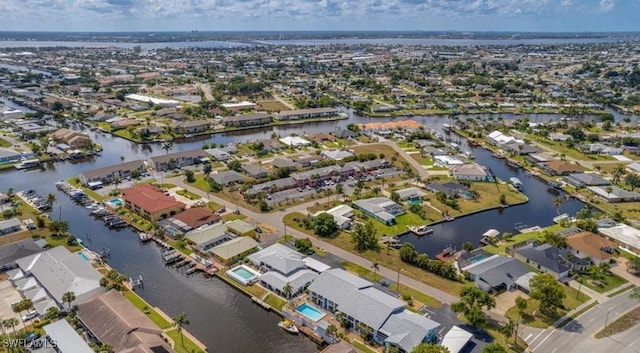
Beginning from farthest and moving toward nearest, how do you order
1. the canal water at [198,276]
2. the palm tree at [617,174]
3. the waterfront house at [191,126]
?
the waterfront house at [191,126], the palm tree at [617,174], the canal water at [198,276]

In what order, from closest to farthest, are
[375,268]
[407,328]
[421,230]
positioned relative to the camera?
[407,328] → [375,268] → [421,230]

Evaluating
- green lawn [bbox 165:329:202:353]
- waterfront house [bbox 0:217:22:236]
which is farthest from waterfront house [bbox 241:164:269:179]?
green lawn [bbox 165:329:202:353]

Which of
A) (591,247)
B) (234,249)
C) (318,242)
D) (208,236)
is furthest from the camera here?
(318,242)

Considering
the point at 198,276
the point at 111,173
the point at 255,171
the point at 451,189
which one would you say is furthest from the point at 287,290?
the point at 111,173

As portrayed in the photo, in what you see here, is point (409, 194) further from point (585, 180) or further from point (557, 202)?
point (585, 180)

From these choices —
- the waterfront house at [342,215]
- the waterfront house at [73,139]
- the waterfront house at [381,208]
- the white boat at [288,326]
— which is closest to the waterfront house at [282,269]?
the white boat at [288,326]

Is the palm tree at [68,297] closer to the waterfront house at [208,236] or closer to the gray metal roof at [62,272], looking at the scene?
the gray metal roof at [62,272]
